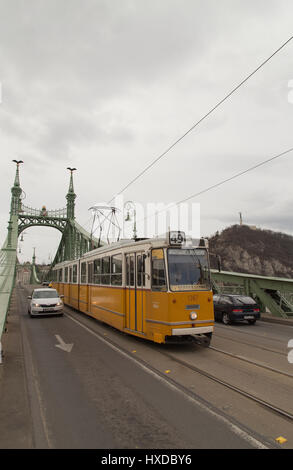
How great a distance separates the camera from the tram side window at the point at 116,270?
9.89m

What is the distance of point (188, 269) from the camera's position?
317 inches

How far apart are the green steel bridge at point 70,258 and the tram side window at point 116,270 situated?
3117 mm

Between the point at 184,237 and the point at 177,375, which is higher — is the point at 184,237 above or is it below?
above

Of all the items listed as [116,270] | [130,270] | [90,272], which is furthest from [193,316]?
[90,272]

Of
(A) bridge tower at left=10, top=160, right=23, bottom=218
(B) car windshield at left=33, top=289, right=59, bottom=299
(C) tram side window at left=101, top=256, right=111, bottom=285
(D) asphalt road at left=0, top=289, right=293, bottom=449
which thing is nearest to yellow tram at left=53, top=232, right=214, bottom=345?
(D) asphalt road at left=0, top=289, right=293, bottom=449

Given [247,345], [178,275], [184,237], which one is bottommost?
[247,345]

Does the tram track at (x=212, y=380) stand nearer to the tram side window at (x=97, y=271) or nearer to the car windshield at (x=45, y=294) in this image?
the tram side window at (x=97, y=271)

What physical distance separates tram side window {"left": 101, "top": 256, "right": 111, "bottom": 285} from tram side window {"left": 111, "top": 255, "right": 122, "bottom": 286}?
48 centimetres

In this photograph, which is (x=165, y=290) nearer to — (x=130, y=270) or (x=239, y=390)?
(x=130, y=270)

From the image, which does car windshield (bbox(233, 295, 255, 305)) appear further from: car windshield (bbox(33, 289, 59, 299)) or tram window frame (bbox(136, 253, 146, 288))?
car windshield (bbox(33, 289, 59, 299))
